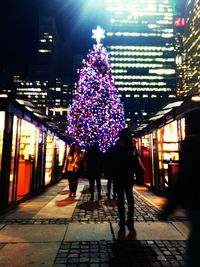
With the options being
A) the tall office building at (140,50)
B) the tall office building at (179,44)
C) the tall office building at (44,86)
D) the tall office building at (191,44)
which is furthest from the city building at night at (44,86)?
the tall office building at (191,44)

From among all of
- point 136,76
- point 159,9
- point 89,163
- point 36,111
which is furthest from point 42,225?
point 159,9

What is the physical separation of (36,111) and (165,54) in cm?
15716

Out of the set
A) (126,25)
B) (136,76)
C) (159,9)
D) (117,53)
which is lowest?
(136,76)

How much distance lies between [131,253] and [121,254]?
0.16 m

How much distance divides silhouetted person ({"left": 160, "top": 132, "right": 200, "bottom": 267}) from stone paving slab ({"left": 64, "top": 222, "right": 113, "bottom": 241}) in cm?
236

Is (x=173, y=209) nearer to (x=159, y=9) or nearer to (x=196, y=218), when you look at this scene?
(x=196, y=218)

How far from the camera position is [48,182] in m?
13.8

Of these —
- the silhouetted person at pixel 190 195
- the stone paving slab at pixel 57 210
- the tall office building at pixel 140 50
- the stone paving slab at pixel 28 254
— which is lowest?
the stone paving slab at pixel 57 210

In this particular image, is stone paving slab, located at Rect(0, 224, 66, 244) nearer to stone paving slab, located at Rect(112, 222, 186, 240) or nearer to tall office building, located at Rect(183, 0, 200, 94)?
stone paving slab, located at Rect(112, 222, 186, 240)

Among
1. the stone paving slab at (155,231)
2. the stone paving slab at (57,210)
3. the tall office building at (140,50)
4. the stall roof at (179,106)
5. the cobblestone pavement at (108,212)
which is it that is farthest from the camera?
the tall office building at (140,50)

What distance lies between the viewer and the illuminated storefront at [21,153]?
23.2 feet

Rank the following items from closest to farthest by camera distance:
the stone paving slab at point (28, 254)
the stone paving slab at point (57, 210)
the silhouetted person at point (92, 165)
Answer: the stone paving slab at point (28, 254) → the stone paving slab at point (57, 210) → the silhouetted person at point (92, 165)

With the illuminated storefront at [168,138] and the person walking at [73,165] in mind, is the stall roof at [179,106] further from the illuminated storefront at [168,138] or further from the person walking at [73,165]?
the person walking at [73,165]

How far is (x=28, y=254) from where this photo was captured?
3967 mm
